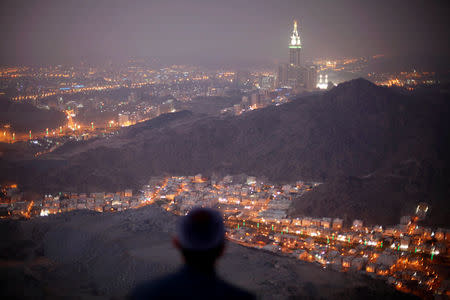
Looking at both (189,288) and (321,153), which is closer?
(189,288)

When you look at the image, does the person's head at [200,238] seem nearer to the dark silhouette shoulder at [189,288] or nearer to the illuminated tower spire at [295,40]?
the dark silhouette shoulder at [189,288]

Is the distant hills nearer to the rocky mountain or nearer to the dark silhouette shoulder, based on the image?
the rocky mountain

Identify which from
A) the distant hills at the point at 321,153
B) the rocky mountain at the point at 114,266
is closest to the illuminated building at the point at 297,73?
the distant hills at the point at 321,153

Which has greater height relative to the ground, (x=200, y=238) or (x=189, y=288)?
(x=200, y=238)

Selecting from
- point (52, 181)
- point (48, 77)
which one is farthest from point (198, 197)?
point (48, 77)

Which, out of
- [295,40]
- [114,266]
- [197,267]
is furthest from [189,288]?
[295,40]

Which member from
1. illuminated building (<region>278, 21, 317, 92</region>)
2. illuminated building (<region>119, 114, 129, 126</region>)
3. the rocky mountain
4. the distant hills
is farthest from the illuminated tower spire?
the rocky mountain

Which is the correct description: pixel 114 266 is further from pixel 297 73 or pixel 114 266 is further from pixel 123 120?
pixel 297 73
